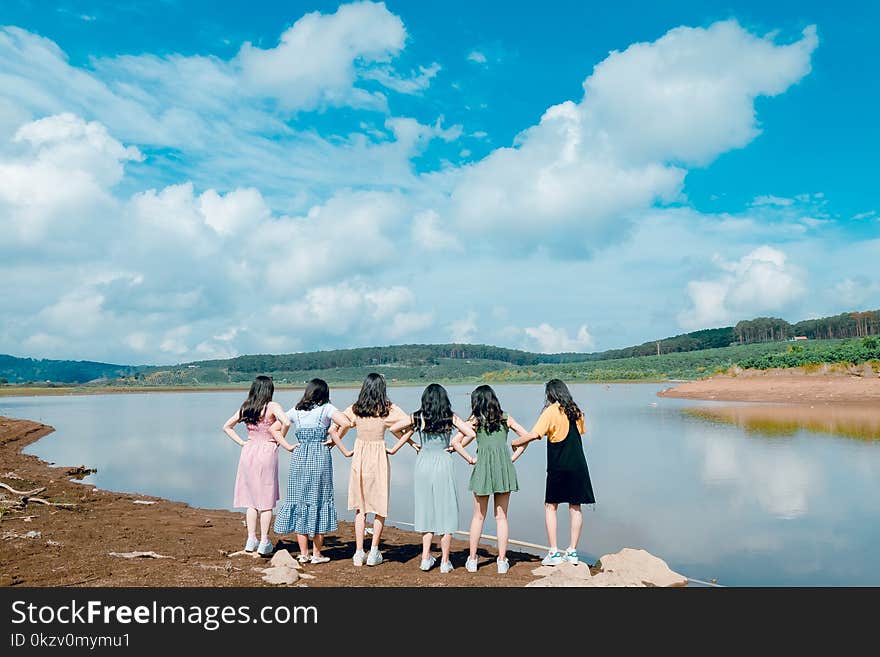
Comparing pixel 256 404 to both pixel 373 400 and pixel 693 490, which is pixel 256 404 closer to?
pixel 373 400

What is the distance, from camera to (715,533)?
8.56m

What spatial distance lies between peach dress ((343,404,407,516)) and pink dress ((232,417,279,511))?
1.01 meters

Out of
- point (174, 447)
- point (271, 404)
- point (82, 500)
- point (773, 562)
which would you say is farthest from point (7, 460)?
point (773, 562)

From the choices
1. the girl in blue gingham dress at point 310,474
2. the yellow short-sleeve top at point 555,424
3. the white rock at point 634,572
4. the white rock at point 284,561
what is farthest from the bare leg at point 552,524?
the white rock at point 284,561

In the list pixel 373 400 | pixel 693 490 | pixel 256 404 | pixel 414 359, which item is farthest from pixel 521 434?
pixel 414 359

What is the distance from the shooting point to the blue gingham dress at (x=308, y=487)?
22.8 ft

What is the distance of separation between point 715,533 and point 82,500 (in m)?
10.7

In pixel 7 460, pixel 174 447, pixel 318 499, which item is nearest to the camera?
pixel 318 499

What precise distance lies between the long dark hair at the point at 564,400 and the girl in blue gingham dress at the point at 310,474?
Result: 2.41m

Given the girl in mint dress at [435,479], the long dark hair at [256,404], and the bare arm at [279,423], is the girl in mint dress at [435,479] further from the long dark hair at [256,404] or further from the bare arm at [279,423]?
the long dark hair at [256,404]

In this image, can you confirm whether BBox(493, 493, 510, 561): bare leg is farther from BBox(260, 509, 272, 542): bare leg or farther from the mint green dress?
BBox(260, 509, 272, 542): bare leg

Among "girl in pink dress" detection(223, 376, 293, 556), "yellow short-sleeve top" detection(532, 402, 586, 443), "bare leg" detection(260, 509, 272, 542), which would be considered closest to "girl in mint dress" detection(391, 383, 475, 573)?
"yellow short-sleeve top" detection(532, 402, 586, 443)
